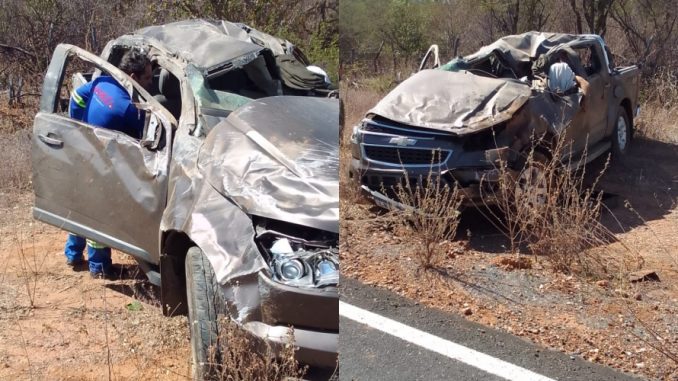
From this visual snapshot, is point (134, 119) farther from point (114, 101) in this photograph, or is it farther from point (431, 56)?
point (431, 56)

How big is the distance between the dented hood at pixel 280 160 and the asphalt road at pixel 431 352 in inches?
24.9

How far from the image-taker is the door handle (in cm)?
464

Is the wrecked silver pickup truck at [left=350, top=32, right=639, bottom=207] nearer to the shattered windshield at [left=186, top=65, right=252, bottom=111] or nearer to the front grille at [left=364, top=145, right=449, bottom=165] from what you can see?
the front grille at [left=364, top=145, right=449, bottom=165]

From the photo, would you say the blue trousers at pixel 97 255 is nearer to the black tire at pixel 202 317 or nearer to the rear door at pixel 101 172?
the rear door at pixel 101 172

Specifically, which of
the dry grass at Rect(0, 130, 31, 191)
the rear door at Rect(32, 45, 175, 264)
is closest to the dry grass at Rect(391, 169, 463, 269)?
the rear door at Rect(32, 45, 175, 264)

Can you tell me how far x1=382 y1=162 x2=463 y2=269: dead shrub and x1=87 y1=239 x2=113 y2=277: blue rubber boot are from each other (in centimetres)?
362

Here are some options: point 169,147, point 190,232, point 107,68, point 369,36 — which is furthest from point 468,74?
point 107,68

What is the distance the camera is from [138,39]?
516 centimetres

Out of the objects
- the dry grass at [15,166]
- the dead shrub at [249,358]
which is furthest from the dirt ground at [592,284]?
the dry grass at [15,166]

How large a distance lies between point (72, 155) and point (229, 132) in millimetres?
1373

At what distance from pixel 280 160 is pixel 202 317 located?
0.72 meters

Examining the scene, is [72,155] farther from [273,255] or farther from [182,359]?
[273,255]

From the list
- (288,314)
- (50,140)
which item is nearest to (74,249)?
(50,140)

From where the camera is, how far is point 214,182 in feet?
11.3
